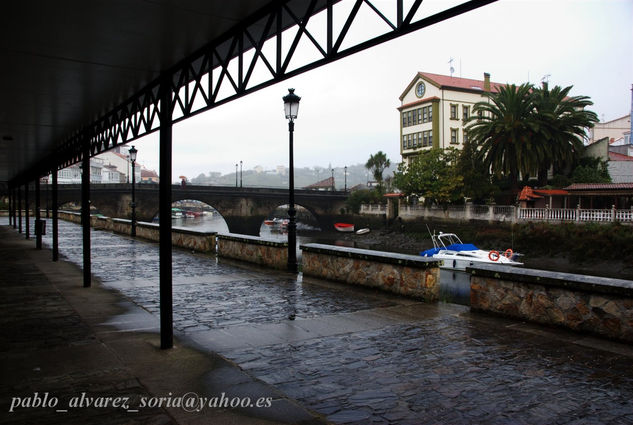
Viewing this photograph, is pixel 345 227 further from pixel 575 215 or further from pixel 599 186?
pixel 575 215

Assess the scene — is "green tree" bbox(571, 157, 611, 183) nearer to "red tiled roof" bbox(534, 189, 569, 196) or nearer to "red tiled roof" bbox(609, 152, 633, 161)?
"red tiled roof" bbox(534, 189, 569, 196)

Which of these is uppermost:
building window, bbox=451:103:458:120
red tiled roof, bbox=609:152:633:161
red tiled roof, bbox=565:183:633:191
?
building window, bbox=451:103:458:120

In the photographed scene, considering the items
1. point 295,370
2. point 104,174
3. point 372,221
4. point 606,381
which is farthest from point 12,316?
point 104,174

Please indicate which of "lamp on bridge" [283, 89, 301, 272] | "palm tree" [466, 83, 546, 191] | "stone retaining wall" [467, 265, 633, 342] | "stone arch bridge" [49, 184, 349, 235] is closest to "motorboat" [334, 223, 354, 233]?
"stone arch bridge" [49, 184, 349, 235]

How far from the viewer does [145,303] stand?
30.7 ft

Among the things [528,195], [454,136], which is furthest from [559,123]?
[454,136]

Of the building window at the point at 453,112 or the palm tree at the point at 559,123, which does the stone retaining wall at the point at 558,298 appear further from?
the building window at the point at 453,112

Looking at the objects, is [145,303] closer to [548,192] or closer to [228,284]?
[228,284]

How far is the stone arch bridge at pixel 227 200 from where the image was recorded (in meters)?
60.5

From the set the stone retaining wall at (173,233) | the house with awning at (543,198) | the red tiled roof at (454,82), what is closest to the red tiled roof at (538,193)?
the house with awning at (543,198)

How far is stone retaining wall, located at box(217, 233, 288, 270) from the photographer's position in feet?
45.4

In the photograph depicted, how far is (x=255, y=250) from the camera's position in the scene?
49.2 ft

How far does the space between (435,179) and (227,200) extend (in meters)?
31.9

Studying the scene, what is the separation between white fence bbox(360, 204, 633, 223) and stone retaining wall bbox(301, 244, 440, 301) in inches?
1223
